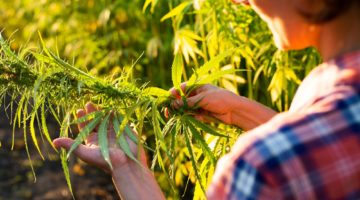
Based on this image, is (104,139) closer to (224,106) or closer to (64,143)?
(64,143)

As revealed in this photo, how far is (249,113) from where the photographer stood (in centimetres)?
114

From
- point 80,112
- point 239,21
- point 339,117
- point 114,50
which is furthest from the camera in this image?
point 114,50

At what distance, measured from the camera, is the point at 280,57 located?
183 cm

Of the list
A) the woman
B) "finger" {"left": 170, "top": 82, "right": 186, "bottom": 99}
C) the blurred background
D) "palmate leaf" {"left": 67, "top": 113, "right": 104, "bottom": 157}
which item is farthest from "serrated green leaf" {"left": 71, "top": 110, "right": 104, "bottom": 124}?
the blurred background

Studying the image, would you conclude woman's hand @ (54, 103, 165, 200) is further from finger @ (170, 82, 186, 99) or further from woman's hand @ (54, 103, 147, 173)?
finger @ (170, 82, 186, 99)

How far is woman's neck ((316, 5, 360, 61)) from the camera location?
0.68 metres

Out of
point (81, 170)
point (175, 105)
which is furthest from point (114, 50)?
point (175, 105)

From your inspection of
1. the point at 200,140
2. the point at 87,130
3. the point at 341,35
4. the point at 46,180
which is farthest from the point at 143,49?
the point at 341,35

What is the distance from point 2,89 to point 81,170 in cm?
267

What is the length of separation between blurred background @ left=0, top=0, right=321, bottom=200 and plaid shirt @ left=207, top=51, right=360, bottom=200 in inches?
40.2

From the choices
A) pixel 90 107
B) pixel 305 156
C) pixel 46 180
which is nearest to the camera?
pixel 305 156

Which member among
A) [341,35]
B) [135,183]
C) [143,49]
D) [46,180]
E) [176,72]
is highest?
[341,35]

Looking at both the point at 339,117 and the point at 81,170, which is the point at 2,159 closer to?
the point at 81,170

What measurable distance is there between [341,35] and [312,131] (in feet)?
0.33
